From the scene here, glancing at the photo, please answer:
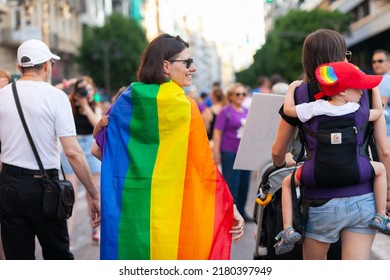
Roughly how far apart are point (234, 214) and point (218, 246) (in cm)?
22

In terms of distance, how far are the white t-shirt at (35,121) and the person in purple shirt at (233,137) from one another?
18.0 feet

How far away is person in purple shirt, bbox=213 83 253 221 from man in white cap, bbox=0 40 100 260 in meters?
5.38

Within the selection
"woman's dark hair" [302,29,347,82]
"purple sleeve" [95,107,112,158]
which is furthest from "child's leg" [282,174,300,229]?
"purple sleeve" [95,107,112,158]

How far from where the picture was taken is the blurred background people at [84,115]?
8430mm

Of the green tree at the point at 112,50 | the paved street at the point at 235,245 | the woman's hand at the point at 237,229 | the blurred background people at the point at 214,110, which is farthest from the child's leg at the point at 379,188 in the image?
the green tree at the point at 112,50

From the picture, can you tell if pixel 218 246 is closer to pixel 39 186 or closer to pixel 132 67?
pixel 39 186

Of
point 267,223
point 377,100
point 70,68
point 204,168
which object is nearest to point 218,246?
point 204,168

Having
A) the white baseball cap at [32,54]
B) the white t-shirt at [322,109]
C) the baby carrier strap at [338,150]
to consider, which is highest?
the white baseball cap at [32,54]

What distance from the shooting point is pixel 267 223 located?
16.4 ft

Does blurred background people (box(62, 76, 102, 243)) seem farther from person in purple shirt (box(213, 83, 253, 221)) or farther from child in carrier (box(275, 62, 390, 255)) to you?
child in carrier (box(275, 62, 390, 255))

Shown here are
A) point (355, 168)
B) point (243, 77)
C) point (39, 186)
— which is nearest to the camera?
point (355, 168)

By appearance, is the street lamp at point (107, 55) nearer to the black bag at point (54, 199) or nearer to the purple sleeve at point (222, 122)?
the purple sleeve at point (222, 122)

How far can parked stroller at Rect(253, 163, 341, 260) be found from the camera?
4.77 metres

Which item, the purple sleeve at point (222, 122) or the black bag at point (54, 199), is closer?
the black bag at point (54, 199)
